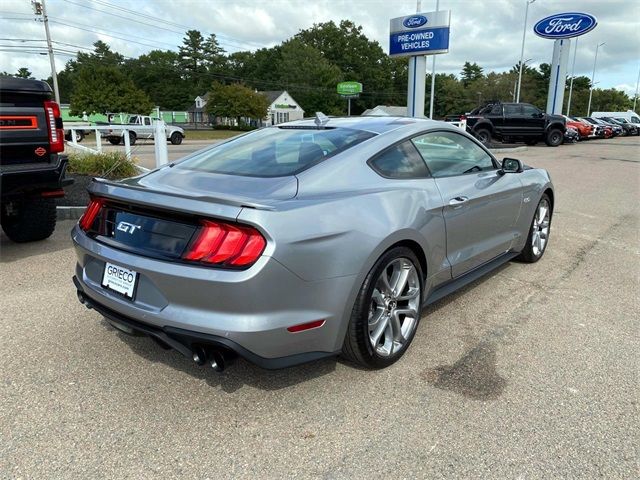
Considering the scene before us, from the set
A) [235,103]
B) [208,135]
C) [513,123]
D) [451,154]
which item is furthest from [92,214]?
[235,103]

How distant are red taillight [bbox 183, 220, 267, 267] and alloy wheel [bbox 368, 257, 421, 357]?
2.65 ft

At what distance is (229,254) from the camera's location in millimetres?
2283

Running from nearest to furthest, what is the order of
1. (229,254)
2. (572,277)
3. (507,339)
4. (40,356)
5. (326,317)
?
(229,254), (326,317), (40,356), (507,339), (572,277)

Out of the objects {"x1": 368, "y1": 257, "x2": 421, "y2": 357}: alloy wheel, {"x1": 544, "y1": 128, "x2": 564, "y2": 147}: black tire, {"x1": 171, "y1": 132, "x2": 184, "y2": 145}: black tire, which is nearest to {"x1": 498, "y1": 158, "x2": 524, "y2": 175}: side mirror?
{"x1": 368, "y1": 257, "x2": 421, "y2": 357}: alloy wheel

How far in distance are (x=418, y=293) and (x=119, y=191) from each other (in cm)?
186

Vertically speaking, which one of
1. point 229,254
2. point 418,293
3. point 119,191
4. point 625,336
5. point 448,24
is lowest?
point 625,336

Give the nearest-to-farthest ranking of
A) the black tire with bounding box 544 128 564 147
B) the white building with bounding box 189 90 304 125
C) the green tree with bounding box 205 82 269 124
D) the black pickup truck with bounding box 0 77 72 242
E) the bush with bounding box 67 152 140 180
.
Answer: the black pickup truck with bounding box 0 77 72 242
the bush with bounding box 67 152 140 180
the black tire with bounding box 544 128 564 147
the green tree with bounding box 205 82 269 124
the white building with bounding box 189 90 304 125

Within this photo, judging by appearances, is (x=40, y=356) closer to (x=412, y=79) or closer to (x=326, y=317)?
(x=326, y=317)

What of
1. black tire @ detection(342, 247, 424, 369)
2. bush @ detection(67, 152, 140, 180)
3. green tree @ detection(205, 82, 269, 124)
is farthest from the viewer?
green tree @ detection(205, 82, 269, 124)

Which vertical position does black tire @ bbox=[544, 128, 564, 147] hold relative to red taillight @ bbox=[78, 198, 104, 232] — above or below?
below

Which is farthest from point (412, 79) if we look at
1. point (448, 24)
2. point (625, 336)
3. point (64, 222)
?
point (625, 336)

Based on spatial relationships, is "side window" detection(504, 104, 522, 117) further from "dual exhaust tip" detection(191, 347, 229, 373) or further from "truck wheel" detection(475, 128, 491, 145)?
"dual exhaust tip" detection(191, 347, 229, 373)

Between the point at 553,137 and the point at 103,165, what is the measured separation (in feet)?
71.4

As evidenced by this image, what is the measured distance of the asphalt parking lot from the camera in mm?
2195
